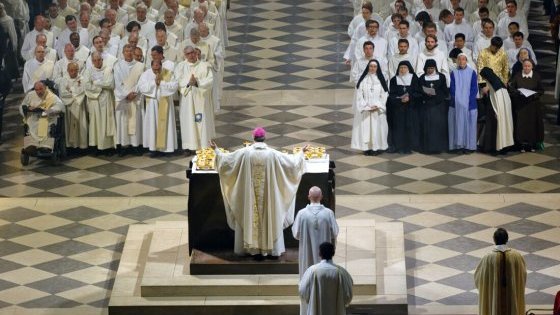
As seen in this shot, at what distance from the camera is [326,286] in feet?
50.1

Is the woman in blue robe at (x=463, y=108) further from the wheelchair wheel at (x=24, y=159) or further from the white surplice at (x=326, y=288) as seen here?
the white surplice at (x=326, y=288)

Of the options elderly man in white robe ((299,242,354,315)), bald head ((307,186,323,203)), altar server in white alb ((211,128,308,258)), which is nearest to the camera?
elderly man in white robe ((299,242,354,315))

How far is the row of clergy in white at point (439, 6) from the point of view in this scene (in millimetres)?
25531

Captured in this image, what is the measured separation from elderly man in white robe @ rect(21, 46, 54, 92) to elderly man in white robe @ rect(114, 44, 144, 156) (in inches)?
39.2

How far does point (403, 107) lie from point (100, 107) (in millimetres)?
4149

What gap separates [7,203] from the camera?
2058 centimetres

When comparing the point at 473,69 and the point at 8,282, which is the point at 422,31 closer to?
the point at 473,69

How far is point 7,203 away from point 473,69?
645 cm

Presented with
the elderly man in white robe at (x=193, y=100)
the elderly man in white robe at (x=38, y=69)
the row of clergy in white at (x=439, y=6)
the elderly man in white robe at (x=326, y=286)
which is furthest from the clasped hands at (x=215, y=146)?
the row of clergy in white at (x=439, y=6)

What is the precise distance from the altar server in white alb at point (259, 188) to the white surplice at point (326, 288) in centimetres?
186

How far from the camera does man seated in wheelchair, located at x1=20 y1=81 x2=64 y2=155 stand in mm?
22062

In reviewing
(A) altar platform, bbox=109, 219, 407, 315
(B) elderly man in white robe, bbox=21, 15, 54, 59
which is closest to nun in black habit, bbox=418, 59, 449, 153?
(A) altar platform, bbox=109, 219, 407, 315

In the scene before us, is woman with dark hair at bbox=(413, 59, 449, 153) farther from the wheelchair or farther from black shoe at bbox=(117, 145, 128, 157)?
the wheelchair

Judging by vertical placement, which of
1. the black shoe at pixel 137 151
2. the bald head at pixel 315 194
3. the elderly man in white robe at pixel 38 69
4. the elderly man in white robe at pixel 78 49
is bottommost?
the black shoe at pixel 137 151
